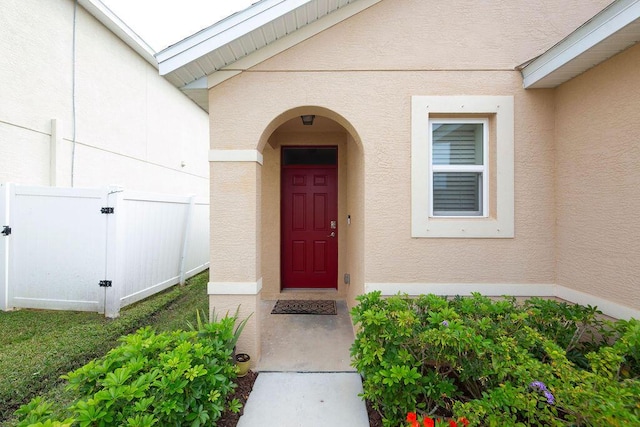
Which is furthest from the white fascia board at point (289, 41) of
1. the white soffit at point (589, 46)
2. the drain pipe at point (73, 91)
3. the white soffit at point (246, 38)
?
the drain pipe at point (73, 91)

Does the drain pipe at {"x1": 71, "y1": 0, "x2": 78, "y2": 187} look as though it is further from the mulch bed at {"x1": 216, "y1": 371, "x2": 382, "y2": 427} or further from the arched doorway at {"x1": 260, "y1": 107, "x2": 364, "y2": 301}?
the mulch bed at {"x1": 216, "y1": 371, "x2": 382, "y2": 427}

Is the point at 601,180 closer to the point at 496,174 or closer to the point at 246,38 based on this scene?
the point at 496,174

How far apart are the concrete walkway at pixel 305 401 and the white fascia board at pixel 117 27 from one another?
6.33m

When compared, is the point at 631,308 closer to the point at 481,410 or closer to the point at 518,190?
the point at 518,190

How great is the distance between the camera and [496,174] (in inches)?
125

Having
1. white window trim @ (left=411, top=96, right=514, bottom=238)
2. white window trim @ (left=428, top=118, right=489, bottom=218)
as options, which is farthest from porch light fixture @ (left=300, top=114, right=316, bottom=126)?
white window trim @ (left=428, top=118, right=489, bottom=218)

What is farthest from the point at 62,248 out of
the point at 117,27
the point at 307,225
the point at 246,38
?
the point at 117,27

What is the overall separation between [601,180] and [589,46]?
4.08 ft

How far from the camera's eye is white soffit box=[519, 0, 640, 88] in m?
2.20

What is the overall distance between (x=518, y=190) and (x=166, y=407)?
389 cm

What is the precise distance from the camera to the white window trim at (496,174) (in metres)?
3.16

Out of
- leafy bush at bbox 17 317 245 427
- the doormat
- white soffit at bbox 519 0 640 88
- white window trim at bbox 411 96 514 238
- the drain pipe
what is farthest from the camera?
the drain pipe

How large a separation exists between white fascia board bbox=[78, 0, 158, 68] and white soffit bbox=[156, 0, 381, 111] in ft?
11.5

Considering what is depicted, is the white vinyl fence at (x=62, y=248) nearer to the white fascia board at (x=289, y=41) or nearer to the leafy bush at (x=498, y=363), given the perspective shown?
the white fascia board at (x=289, y=41)
